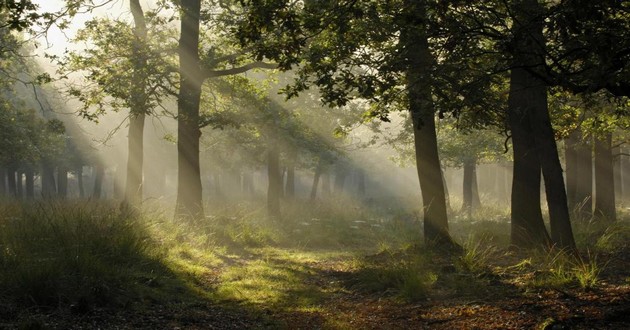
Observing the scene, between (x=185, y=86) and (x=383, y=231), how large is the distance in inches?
357

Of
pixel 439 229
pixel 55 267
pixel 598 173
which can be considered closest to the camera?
pixel 55 267

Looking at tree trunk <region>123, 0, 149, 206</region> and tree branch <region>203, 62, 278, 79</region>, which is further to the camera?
tree branch <region>203, 62, 278, 79</region>

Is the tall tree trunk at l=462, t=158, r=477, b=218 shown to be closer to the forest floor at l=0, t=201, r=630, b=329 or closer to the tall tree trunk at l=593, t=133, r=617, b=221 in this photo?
the tall tree trunk at l=593, t=133, r=617, b=221

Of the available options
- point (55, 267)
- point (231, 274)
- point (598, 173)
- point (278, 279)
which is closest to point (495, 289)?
point (278, 279)

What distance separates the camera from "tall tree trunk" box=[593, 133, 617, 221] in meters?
17.3

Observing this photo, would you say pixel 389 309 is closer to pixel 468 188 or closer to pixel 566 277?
pixel 566 277

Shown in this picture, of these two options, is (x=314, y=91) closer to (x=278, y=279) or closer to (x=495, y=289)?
(x=278, y=279)

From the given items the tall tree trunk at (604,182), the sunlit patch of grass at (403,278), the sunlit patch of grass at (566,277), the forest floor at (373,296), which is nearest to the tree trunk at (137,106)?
the forest floor at (373,296)

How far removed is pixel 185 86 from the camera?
15828 mm

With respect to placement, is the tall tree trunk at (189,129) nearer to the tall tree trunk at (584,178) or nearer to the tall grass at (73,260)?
the tall grass at (73,260)

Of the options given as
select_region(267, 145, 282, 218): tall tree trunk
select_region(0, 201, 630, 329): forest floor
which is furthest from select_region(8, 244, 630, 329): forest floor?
select_region(267, 145, 282, 218): tall tree trunk

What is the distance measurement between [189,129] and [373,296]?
9833 millimetres

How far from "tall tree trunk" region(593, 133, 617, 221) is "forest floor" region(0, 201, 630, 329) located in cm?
665

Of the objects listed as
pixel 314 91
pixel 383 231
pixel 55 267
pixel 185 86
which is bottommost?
pixel 383 231
